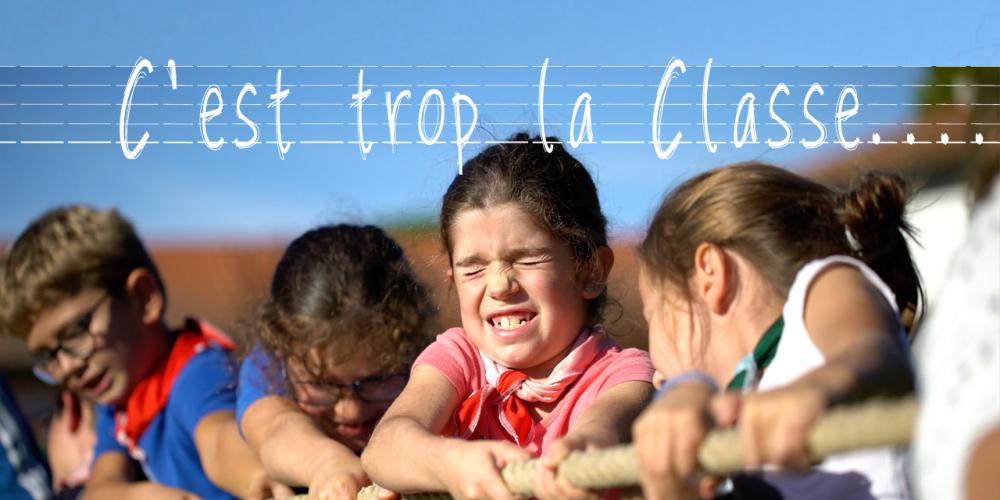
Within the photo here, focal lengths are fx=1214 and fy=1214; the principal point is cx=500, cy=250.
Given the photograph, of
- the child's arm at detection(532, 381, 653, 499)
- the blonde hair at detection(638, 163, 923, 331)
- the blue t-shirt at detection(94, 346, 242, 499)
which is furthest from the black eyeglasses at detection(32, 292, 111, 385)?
the blonde hair at detection(638, 163, 923, 331)

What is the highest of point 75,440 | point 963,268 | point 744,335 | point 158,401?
point 963,268

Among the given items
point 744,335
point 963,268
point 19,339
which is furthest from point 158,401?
point 963,268

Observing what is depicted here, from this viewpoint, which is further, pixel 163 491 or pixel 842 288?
pixel 163 491

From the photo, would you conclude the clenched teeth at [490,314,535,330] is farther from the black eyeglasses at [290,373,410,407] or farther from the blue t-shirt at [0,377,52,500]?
the blue t-shirt at [0,377,52,500]

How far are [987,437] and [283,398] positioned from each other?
2175mm

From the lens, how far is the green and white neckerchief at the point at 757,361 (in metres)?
1.74

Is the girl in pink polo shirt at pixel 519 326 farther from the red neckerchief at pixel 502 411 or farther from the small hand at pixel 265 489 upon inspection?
the small hand at pixel 265 489

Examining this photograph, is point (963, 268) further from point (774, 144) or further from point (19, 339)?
point (19, 339)

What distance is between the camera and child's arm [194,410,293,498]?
113 inches

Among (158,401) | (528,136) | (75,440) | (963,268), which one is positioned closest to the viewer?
(963,268)

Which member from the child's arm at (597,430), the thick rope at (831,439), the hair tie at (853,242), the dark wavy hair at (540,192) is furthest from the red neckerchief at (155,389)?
the thick rope at (831,439)

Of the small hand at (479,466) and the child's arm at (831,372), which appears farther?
the small hand at (479,466)

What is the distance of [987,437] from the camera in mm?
925

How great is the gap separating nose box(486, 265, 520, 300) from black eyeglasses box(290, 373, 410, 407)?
61cm
